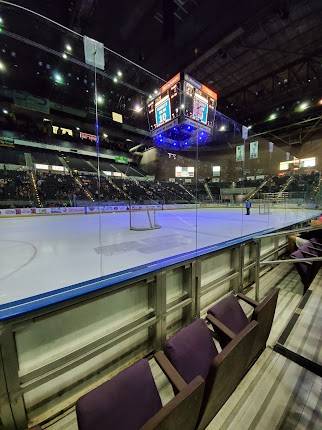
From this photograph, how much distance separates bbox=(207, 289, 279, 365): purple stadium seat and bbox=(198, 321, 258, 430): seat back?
129 millimetres

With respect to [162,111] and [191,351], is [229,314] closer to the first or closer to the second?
[191,351]

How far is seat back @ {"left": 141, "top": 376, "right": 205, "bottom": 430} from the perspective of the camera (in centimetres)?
52

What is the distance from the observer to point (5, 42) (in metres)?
4.72

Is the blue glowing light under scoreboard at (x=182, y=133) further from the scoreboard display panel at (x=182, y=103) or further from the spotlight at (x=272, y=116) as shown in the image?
the spotlight at (x=272, y=116)

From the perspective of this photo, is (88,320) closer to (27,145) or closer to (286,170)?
(286,170)

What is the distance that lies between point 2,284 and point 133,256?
97 cm

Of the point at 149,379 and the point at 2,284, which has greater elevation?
the point at 2,284

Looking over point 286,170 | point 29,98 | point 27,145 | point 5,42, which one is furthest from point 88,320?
point 27,145

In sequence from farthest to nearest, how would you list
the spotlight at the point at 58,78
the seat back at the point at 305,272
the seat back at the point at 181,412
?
the spotlight at the point at 58,78
the seat back at the point at 305,272
the seat back at the point at 181,412

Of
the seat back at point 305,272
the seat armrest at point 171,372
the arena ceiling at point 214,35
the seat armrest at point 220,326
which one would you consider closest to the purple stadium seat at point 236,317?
the seat armrest at point 220,326

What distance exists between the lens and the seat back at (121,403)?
629 mm

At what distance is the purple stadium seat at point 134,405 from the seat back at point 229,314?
1.69 ft

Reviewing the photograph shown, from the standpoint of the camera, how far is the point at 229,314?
1284 millimetres

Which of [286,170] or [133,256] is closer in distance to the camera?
[133,256]
